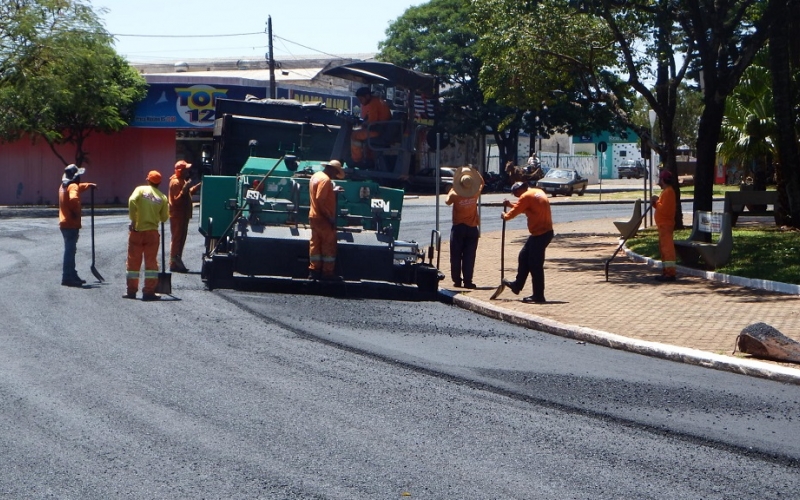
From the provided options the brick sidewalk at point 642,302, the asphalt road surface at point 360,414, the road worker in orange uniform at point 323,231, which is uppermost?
the road worker in orange uniform at point 323,231

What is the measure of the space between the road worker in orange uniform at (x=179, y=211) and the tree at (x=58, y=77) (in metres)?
21.5

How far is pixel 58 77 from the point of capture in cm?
3638

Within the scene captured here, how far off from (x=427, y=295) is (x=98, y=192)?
33439 mm

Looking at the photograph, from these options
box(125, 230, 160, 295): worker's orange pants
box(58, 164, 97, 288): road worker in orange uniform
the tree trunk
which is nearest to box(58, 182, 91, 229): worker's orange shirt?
box(58, 164, 97, 288): road worker in orange uniform

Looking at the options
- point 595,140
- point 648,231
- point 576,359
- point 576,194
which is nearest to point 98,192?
point 576,194

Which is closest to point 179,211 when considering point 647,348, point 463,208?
point 463,208

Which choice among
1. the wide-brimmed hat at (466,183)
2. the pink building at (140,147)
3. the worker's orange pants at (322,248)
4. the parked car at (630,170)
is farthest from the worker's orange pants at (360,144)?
the parked car at (630,170)

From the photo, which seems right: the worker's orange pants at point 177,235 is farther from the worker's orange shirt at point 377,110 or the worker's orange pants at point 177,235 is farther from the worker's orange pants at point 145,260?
the worker's orange shirt at point 377,110

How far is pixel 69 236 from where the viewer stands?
46.6 feet

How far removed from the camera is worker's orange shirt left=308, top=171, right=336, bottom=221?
43.4 feet

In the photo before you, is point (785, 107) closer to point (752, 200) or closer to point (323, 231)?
point (752, 200)

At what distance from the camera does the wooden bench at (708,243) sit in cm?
1574

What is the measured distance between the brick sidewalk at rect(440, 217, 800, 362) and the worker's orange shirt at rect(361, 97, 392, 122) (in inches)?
99.8

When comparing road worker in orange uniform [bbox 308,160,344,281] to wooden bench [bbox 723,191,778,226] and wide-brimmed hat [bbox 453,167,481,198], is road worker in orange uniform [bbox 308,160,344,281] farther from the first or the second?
wooden bench [bbox 723,191,778,226]
